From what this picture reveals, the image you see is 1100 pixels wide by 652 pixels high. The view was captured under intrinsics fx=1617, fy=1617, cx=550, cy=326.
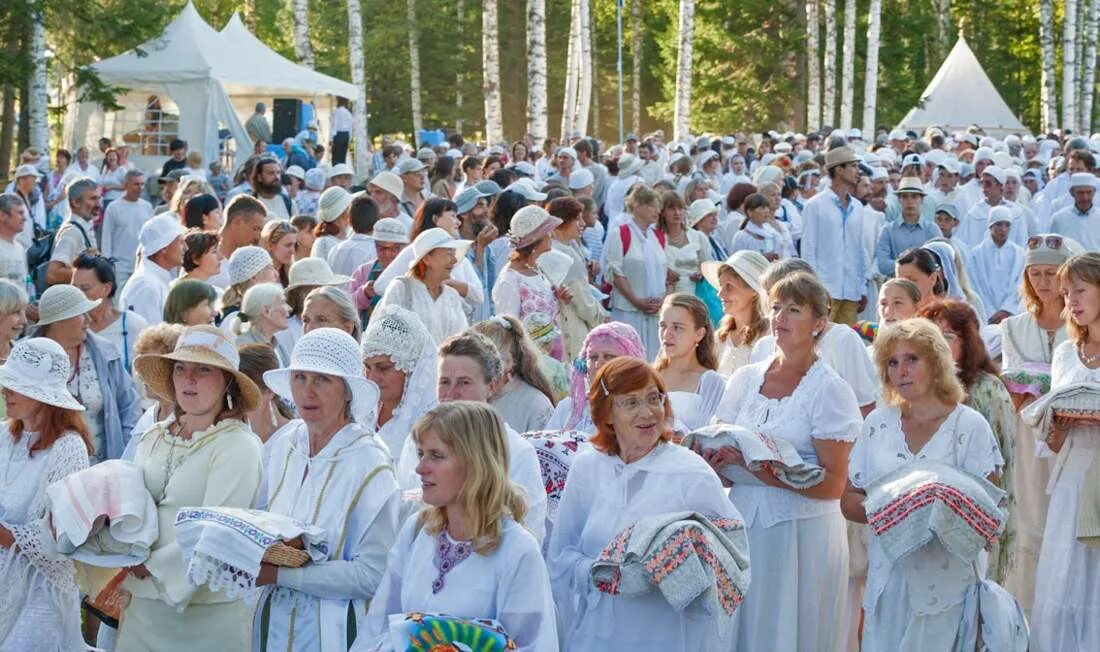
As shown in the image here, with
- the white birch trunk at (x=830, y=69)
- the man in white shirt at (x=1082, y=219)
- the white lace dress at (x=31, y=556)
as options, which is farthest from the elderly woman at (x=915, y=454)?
the white birch trunk at (x=830, y=69)

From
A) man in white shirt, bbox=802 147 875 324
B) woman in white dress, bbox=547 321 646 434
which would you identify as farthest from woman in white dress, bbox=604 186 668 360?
woman in white dress, bbox=547 321 646 434

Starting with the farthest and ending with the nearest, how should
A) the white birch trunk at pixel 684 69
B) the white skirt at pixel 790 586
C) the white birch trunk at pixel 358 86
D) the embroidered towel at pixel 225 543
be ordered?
1. the white birch trunk at pixel 684 69
2. the white birch trunk at pixel 358 86
3. the white skirt at pixel 790 586
4. the embroidered towel at pixel 225 543

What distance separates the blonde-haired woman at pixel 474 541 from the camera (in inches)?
193

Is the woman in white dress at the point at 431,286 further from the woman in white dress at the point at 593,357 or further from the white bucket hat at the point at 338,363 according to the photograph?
the white bucket hat at the point at 338,363

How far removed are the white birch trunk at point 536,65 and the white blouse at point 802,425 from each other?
27.2 m

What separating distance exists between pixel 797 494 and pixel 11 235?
Result: 855 cm

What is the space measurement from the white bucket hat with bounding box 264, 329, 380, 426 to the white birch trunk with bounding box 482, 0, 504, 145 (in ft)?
92.9

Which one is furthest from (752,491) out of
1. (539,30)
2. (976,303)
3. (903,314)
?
(539,30)

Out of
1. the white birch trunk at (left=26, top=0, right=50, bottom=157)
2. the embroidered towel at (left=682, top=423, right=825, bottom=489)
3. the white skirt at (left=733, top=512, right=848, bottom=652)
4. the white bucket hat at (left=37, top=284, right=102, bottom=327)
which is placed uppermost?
the white birch trunk at (left=26, top=0, right=50, bottom=157)

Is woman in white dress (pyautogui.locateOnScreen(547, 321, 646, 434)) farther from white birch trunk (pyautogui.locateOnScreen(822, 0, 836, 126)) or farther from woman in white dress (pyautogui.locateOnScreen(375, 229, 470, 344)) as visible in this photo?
white birch trunk (pyautogui.locateOnScreen(822, 0, 836, 126))

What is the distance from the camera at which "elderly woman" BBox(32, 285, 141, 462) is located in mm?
8086

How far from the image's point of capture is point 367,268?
11484mm

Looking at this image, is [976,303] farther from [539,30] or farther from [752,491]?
[539,30]

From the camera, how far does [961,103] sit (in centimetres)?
5031
